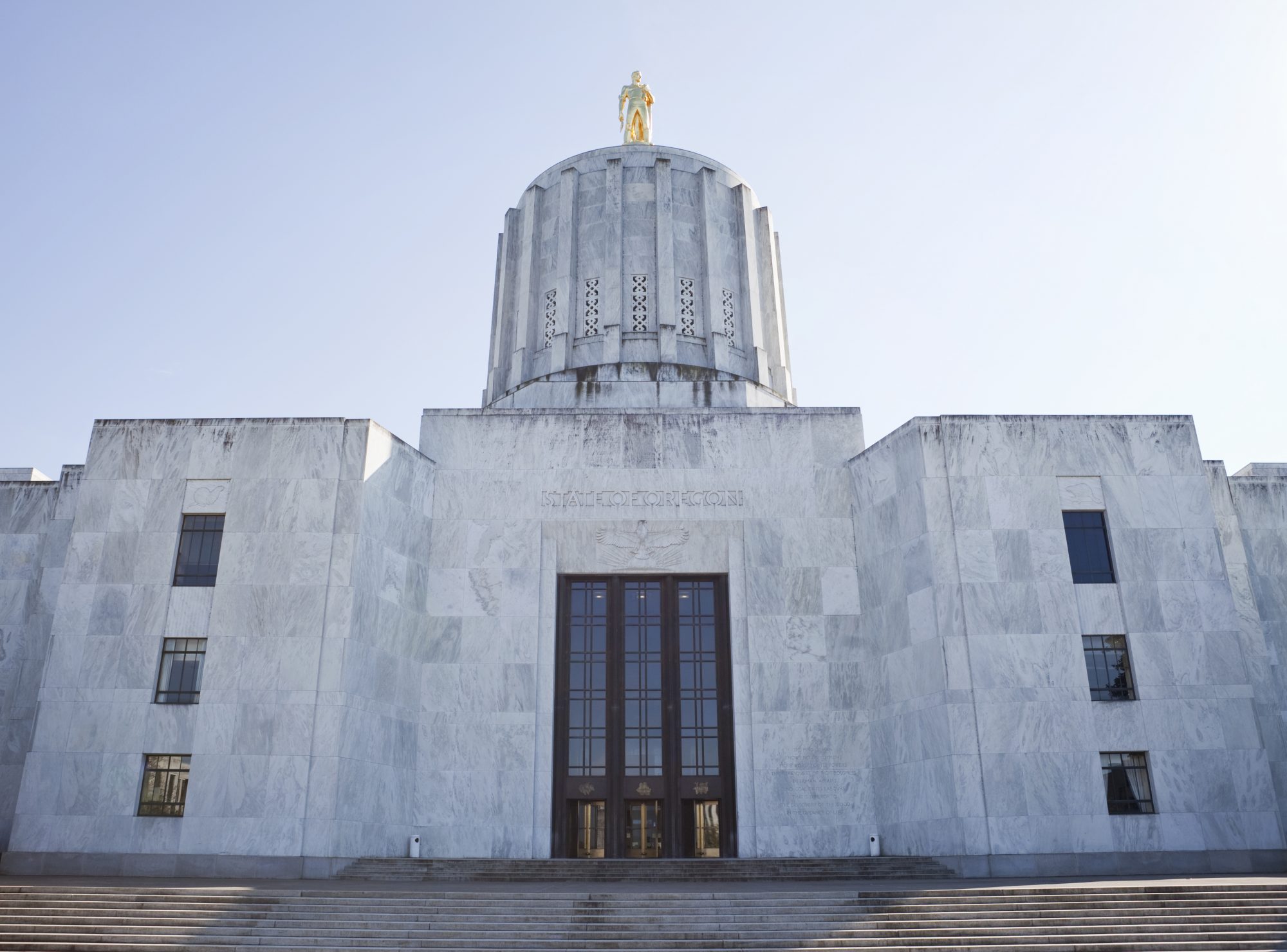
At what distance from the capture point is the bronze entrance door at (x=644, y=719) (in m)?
25.7

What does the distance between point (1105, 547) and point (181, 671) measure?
2298 cm

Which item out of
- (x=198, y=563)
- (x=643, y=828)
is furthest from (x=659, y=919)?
(x=198, y=563)

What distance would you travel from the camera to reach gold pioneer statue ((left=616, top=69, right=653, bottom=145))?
3816 centimetres

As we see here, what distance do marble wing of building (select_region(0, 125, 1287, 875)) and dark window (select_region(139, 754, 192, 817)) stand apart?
6cm

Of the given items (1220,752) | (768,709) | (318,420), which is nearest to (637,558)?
(768,709)

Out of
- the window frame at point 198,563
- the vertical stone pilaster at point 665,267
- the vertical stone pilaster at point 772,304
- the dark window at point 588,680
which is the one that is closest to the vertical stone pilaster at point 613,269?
the vertical stone pilaster at point 665,267

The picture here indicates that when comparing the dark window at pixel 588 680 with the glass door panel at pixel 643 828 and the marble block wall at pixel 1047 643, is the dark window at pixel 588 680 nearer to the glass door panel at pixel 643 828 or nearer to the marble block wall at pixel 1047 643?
the glass door panel at pixel 643 828

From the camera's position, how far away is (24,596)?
28547 millimetres

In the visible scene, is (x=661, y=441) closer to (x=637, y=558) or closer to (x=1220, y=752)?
(x=637, y=558)

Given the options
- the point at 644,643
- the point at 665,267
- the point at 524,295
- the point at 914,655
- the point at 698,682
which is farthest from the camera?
the point at 524,295

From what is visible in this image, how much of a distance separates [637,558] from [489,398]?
10001mm

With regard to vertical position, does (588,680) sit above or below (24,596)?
below

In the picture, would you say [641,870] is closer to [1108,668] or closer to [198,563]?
[1108,668]

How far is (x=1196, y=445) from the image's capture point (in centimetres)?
2594
